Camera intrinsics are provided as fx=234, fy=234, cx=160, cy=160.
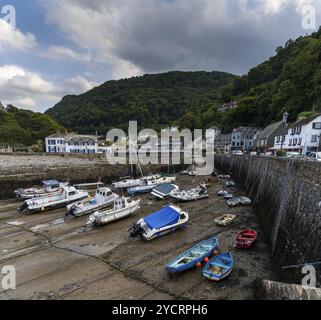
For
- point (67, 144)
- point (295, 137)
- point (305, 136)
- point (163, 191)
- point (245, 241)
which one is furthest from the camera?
point (67, 144)

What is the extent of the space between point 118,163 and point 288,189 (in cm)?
4030

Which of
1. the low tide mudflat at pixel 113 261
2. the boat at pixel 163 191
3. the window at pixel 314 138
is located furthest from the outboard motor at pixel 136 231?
the window at pixel 314 138

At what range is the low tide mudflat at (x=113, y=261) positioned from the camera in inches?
417

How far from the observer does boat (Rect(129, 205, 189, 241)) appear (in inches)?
644

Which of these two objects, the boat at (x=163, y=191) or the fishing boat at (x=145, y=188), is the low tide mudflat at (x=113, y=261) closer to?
the boat at (x=163, y=191)

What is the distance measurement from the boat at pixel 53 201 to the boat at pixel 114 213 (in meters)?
7.52

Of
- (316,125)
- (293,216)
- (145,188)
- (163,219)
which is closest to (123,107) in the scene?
(145,188)

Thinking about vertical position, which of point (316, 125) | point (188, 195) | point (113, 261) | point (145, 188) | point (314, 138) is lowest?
point (145, 188)

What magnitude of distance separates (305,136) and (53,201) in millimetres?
40058

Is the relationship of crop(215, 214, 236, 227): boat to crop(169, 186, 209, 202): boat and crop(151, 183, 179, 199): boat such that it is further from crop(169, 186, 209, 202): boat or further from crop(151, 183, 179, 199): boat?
crop(151, 183, 179, 199): boat

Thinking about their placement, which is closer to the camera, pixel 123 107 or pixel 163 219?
pixel 163 219

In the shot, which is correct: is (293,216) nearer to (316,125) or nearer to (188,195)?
(188,195)

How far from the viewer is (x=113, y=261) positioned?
1353 cm

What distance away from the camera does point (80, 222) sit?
20844mm
